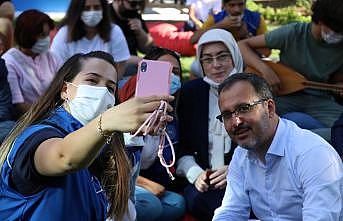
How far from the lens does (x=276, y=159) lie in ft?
8.30

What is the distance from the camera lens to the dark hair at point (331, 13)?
12.9 feet

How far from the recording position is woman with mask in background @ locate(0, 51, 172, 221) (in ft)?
5.31

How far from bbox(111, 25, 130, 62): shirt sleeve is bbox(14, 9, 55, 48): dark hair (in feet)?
Result: 2.29

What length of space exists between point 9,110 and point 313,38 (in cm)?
220

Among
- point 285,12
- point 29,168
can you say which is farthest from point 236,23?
point 285,12

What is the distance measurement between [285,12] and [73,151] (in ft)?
36.0

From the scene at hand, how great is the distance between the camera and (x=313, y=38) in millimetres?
4250

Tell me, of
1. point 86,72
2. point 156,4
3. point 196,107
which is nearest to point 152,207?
point 196,107

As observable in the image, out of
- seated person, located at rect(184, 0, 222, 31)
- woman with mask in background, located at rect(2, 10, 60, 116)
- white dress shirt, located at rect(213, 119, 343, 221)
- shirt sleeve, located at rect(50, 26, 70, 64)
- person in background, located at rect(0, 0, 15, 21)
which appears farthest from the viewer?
seated person, located at rect(184, 0, 222, 31)

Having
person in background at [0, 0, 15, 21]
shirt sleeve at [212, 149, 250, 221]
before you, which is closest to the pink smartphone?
shirt sleeve at [212, 149, 250, 221]

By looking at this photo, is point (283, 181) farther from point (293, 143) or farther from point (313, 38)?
point (313, 38)

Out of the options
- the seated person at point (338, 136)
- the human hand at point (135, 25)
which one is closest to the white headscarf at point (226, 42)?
the seated person at point (338, 136)

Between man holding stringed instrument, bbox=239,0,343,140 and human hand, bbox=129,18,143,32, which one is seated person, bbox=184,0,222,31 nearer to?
human hand, bbox=129,18,143,32

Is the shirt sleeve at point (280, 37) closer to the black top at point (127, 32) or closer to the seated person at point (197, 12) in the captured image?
the black top at point (127, 32)
